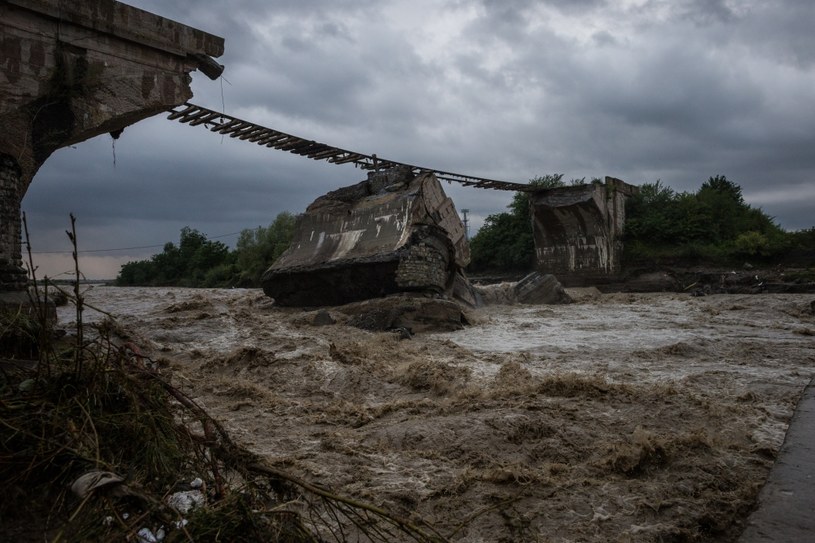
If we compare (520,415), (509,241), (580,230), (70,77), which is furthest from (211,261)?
(520,415)

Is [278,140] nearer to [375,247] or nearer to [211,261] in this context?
[375,247]

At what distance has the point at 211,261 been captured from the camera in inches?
1485

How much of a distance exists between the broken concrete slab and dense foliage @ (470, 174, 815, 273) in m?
12.5

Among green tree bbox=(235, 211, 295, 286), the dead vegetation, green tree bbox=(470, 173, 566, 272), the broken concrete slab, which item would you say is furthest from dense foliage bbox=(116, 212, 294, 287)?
the dead vegetation

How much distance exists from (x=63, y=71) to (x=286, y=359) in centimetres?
536

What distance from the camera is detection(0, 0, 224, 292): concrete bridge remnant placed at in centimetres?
823

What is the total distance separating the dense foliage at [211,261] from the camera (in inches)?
1272

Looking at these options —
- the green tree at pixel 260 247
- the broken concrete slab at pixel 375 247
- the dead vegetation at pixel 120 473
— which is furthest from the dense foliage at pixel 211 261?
the dead vegetation at pixel 120 473

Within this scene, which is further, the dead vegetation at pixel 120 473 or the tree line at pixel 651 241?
the tree line at pixel 651 241

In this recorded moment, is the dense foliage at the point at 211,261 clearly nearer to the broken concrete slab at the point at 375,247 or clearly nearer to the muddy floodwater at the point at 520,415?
the broken concrete slab at the point at 375,247

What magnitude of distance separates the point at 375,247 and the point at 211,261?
27059mm

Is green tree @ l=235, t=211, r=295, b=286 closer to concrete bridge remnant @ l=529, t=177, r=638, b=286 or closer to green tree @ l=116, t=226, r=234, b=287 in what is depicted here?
green tree @ l=116, t=226, r=234, b=287

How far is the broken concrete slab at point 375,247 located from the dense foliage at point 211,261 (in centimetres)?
1567

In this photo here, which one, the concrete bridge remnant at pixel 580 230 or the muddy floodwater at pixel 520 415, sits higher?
the concrete bridge remnant at pixel 580 230
